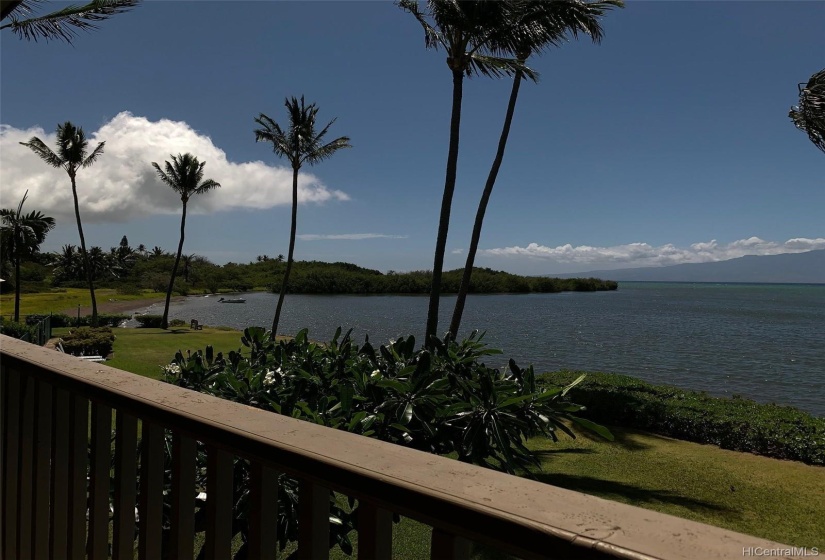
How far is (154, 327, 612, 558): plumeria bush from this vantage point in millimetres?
1969

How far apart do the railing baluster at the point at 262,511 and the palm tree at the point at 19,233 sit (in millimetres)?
34126

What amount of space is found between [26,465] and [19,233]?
113 ft

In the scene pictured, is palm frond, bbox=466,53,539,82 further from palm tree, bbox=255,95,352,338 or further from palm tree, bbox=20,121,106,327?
palm tree, bbox=20,121,106,327

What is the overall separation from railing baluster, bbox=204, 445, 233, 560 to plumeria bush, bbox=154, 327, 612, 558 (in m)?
0.60

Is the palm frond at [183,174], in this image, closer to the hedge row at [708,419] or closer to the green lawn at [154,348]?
the green lawn at [154,348]

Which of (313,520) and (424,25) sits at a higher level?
(424,25)

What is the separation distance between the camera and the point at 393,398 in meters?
2.09

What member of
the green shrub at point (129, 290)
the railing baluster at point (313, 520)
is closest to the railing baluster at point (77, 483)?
the railing baluster at point (313, 520)

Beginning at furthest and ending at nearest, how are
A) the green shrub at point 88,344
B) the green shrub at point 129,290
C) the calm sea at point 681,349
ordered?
the green shrub at point 129,290 → the calm sea at point 681,349 → the green shrub at point 88,344

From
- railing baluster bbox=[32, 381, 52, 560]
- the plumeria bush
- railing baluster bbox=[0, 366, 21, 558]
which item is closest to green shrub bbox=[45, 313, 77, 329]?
the plumeria bush

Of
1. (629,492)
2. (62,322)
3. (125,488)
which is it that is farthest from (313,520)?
(62,322)

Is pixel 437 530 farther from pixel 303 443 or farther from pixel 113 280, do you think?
pixel 113 280

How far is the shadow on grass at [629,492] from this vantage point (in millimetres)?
6305

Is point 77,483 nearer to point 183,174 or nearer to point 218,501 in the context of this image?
point 218,501
